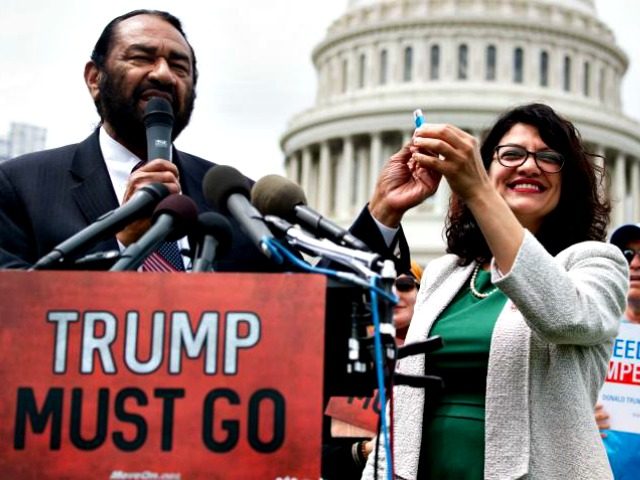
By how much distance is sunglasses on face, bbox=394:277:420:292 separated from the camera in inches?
300

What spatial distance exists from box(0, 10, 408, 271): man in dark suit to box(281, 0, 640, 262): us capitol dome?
6243 cm

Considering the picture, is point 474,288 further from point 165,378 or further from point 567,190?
point 165,378

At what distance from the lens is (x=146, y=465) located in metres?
2.57

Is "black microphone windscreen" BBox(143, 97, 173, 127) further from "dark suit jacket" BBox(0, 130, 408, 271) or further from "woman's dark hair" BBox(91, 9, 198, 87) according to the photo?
"woman's dark hair" BBox(91, 9, 198, 87)

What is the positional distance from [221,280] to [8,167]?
1768 millimetres

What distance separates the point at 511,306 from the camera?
3883mm

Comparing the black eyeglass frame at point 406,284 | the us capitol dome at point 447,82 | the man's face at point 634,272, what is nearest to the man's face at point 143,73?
the black eyeglass frame at point 406,284

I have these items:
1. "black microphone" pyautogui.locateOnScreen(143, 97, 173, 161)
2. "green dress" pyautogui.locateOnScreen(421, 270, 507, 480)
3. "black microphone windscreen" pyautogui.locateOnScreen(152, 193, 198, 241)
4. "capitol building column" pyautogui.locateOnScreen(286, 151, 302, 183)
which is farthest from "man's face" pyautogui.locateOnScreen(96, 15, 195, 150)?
"capitol building column" pyautogui.locateOnScreen(286, 151, 302, 183)

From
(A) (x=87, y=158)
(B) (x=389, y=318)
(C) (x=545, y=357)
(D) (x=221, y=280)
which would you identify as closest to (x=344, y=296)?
(B) (x=389, y=318)

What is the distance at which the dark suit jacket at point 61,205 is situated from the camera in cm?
386

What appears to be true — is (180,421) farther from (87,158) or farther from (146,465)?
(87,158)

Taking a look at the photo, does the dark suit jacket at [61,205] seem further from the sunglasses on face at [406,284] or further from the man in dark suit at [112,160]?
the sunglasses on face at [406,284]

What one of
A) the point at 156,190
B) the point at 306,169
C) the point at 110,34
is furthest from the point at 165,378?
the point at 306,169

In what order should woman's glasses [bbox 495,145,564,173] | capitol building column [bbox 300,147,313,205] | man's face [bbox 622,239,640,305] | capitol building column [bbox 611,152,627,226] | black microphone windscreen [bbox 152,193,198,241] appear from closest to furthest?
1. black microphone windscreen [bbox 152,193,198,241]
2. woman's glasses [bbox 495,145,564,173]
3. man's face [bbox 622,239,640,305]
4. capitol building column [bbox 611,152,627,226]
5. capitol building column [bbox 300,147,313,205]
